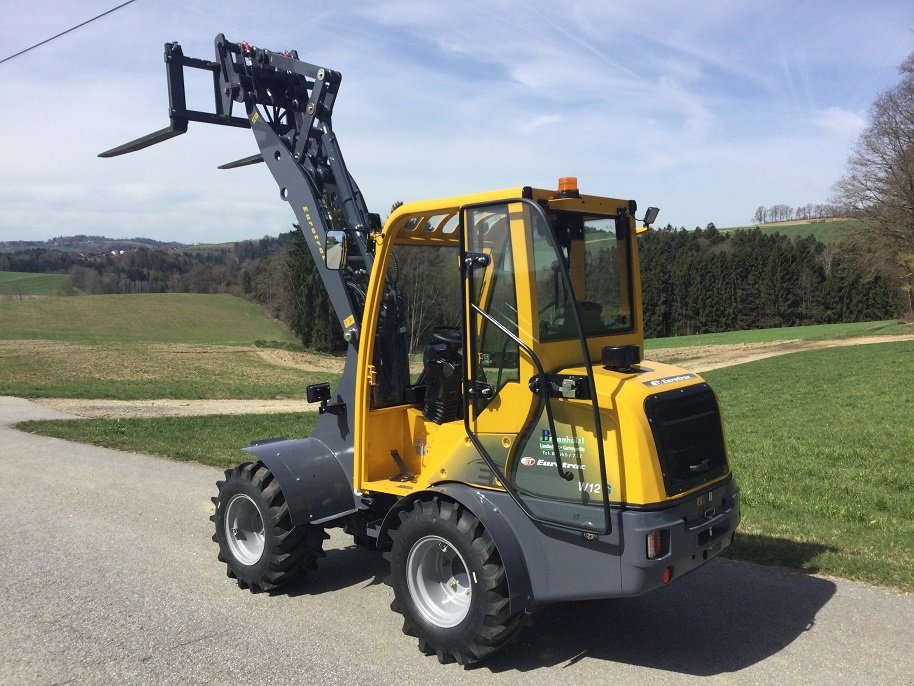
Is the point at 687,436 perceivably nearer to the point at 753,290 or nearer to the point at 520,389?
the point at 520,389

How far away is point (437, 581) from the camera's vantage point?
4.49m

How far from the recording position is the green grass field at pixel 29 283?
81.5 m

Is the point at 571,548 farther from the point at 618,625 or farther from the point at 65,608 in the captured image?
the point at 65,608

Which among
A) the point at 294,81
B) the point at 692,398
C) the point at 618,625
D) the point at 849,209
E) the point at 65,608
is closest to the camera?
the point at 692,398

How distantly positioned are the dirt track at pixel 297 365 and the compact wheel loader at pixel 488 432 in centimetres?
1211

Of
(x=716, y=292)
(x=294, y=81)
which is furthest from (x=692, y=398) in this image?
(x=716, y=292)

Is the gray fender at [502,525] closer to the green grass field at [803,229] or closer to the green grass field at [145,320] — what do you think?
the green grass field at [145,320]

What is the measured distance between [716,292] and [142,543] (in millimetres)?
73815

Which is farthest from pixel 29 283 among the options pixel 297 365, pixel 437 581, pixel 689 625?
pixel 689 625

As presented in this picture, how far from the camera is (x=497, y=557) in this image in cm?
→ 405

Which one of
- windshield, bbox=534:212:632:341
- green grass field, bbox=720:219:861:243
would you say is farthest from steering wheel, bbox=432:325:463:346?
green grass field, bbox=720:219:861:243

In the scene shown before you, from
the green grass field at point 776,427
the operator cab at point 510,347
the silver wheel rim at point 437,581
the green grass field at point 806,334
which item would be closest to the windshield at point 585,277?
the operator cab at point 510,347

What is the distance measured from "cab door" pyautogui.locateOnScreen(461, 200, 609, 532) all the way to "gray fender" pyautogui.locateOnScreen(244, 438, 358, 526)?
4.57 feet

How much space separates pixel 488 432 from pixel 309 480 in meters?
1.57
